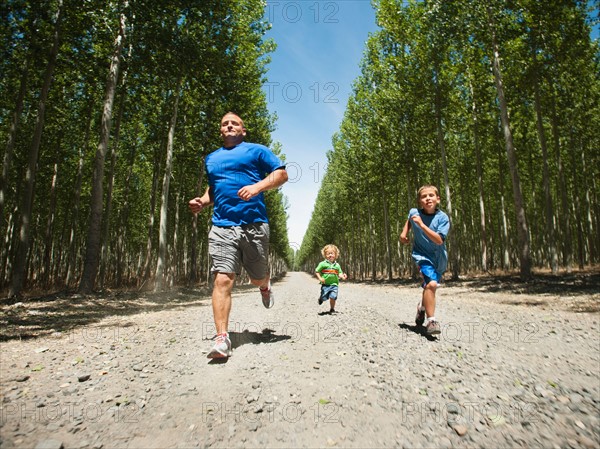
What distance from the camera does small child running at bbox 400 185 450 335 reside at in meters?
4.05

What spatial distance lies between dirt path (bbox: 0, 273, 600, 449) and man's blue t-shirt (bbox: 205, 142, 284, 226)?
1398 mm

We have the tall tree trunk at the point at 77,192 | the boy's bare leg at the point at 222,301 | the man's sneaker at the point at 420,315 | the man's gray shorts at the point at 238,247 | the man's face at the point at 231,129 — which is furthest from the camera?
the tall tree trunk at the point at 77,192

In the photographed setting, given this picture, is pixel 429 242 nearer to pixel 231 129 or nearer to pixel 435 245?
pixel 435 245

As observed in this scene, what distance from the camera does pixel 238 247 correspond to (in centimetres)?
327

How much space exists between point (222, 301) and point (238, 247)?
1.87ft

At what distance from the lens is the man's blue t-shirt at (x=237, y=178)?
3266 millimetres

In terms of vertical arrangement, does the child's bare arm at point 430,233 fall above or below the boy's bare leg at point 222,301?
above

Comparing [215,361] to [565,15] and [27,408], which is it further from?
[565,15]

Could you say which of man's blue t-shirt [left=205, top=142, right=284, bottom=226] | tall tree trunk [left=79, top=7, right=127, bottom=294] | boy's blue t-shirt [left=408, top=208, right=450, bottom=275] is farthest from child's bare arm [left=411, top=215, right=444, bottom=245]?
tall tree trunk [left=79, top=7, right=127, bottom=294]

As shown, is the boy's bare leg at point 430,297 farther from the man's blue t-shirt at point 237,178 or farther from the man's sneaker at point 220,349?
the man's sneaker at point 220,349

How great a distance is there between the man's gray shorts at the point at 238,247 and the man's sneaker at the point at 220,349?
2.12 feet

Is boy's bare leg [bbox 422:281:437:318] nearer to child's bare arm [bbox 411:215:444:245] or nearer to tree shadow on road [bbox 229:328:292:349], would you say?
child's bare arm [bbox 411:215:444:245]

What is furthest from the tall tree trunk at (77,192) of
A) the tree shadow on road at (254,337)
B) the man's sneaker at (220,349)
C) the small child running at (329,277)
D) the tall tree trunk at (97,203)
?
the man's sneaker at (220,349)

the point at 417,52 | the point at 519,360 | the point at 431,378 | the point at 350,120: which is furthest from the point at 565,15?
the point at 431,378
